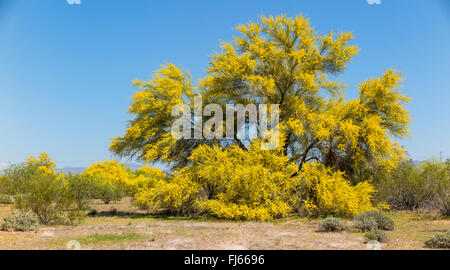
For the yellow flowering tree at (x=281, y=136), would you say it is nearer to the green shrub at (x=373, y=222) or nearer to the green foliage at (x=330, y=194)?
the green foliage at (x=330, y=194)

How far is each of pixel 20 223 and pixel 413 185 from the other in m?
22.1

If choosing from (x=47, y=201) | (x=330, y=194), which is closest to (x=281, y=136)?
(x=330, y=194)

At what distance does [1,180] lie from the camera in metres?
36.0

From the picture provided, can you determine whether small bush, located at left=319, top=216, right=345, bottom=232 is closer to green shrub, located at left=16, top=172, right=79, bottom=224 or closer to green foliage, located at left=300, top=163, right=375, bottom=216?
green foliage, located at left=300, top=163, right=375, bottom=216

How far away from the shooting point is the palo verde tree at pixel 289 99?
61.4 ft

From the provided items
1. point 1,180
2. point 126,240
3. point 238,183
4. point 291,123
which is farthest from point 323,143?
point 1,180

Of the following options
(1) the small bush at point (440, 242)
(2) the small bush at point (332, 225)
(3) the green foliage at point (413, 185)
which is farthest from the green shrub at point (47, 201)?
(3) the green foliage at point (413, 185)

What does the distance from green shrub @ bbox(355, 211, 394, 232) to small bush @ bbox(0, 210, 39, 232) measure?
12.1m

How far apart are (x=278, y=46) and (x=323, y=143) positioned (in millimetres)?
6233

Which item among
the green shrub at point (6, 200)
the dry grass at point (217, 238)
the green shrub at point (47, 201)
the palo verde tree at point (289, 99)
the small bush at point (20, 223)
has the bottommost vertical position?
the green shrub at point (6, 200)

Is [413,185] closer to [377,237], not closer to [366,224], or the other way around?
[366,224]

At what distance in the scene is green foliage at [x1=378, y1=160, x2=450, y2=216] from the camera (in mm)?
21281

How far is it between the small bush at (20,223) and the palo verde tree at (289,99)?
729 centimetres
